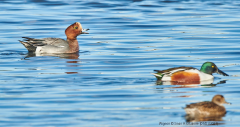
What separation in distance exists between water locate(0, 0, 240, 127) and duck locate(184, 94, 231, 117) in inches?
6.4

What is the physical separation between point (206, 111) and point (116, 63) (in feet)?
17.0

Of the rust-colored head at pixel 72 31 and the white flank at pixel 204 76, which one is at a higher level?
the rust-colored head at pixel 72 31

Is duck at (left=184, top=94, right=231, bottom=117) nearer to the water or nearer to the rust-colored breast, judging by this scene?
the water

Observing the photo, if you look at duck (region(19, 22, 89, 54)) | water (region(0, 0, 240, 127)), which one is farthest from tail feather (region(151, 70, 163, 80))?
duck (region(19, 22, 89, 54))

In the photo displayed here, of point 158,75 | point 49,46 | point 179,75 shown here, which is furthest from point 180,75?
point 49,46

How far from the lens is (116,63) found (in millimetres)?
13352

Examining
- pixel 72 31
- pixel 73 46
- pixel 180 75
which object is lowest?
pixel 180 75

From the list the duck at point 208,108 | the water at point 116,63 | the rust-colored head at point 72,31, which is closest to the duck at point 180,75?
the water at point 116,63

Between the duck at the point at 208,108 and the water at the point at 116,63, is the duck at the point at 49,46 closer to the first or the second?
the water at the point at 116,63

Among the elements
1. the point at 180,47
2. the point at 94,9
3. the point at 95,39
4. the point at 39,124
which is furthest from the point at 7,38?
the point at 39,124

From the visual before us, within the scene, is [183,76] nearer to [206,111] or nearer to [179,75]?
[179,75]

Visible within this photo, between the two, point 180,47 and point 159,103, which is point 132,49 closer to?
point 180,47

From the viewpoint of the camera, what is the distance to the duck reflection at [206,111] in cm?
825

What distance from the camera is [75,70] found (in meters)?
12.3
